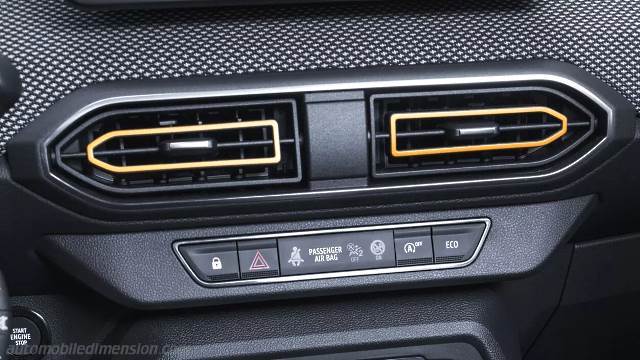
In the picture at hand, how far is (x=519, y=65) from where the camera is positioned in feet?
3.98

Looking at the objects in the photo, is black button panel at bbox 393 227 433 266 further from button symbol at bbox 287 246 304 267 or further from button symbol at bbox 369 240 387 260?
button symbol at bbox 287 246 304 267

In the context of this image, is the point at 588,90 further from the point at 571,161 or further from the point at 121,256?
the point at 121,256

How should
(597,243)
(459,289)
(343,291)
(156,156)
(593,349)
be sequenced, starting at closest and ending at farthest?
(156,156), (343,291), (459,289), (597,243), (593,349)

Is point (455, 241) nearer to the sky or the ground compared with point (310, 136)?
nearer to the ground

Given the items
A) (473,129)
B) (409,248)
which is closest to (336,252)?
(409,248)

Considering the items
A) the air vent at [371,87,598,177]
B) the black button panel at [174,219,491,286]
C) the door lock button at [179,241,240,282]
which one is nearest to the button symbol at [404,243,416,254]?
the black button panel at [174,219,491,286]

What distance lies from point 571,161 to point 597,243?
11.1 inches

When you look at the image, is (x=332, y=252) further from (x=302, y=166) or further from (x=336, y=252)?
(x=302, y=166)

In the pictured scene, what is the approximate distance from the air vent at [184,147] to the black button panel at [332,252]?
11 centimetres

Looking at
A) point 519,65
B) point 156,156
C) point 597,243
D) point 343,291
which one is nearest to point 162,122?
point 156,156

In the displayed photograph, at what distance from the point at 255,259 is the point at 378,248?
0.20 metres

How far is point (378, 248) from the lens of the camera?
126 cm

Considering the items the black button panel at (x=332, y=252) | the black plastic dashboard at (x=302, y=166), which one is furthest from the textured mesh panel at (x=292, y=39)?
the black button panel at (x=332, y=252)

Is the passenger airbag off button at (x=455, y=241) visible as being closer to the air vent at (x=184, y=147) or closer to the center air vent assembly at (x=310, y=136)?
the center air vent assembly at (x=310, y=136)
